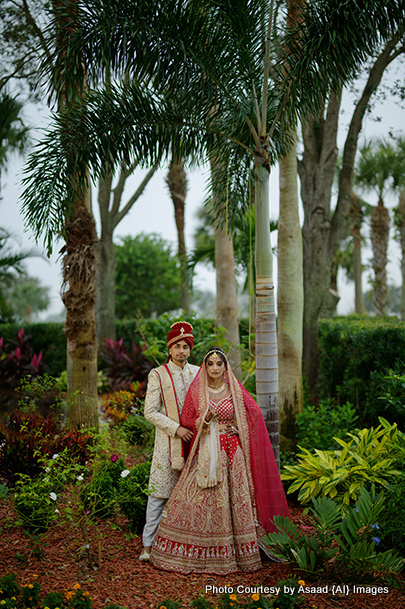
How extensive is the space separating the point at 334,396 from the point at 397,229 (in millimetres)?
14161

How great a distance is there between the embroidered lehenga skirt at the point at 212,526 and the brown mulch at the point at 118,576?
95 mm

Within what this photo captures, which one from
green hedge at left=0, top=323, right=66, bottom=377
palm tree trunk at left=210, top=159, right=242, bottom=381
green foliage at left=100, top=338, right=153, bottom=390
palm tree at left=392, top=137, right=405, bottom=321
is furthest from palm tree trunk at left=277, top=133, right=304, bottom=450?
palm tree at left=392, top=137, right=405, bottom=321

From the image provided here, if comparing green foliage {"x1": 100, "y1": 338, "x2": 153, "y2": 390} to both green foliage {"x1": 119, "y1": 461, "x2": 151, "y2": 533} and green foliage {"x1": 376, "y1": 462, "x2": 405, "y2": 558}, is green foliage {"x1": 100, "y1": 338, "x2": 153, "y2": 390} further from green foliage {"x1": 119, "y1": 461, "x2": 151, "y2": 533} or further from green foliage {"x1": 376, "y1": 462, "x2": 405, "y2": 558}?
green foliage {"x1": 376, "y1": 462, "x2": 405, "y2": 558}

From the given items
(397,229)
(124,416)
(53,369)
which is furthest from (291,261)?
(397,229)

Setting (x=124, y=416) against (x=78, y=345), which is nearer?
(x=78, y=345)

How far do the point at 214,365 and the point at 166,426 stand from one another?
0.62 meters

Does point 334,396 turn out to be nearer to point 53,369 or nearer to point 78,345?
point 78,345

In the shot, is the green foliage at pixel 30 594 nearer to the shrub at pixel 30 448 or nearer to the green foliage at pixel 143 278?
the shrub at pixel 30 448

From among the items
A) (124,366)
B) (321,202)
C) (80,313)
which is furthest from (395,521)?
(124,366)

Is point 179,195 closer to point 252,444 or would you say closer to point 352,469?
point 352,469

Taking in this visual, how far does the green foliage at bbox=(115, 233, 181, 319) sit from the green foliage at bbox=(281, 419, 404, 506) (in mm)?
17121

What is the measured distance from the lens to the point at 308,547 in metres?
3.75

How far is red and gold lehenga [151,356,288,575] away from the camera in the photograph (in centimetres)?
385

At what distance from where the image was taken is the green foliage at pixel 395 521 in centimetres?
379
